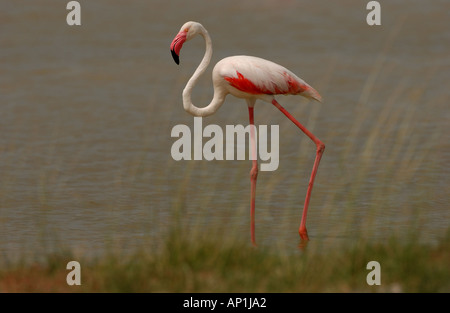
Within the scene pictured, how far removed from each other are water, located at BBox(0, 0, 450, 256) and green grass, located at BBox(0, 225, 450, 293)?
329mm

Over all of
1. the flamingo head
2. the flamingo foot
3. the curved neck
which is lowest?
the flamingo foot

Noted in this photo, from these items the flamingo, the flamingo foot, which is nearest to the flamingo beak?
the flamingo

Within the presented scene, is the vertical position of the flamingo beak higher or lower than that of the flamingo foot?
higher

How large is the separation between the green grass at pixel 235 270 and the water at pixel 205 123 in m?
0.33

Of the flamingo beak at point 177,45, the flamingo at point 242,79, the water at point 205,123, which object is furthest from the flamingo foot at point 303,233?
the flamingo beak at point 177,45

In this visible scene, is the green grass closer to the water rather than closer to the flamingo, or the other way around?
the water

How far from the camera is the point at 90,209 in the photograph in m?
9.88

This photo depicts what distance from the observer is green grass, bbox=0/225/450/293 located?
22.1 ft

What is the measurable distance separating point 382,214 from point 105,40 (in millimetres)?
10655

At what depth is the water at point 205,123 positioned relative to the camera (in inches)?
355

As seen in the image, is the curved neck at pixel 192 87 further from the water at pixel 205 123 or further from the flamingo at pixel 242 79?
the water at pixel 205 123

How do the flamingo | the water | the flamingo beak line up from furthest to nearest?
the water → the flamingo → the flamingo beak

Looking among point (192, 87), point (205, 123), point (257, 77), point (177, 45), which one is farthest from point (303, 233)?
point (205, 123)

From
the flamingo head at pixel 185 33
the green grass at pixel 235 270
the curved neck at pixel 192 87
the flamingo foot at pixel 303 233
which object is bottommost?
the green grass at pixel 235 270
